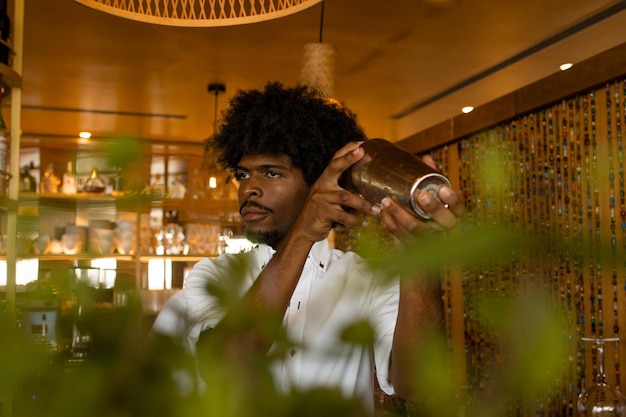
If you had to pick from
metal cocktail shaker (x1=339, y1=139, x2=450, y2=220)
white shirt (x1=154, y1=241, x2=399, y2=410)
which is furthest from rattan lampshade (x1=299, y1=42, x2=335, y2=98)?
white shirt (x1=154, y1=241, x2=399, y2=410)

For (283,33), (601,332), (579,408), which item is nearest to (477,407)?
(579,408)

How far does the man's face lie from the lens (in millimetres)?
1430

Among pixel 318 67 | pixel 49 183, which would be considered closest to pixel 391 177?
pixel 318 67

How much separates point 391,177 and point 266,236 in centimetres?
71

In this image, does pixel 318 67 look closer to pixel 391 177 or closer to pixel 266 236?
pixel 266 236

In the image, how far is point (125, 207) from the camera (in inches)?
13.1

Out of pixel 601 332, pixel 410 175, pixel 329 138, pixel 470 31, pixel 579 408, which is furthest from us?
pixel 470 31

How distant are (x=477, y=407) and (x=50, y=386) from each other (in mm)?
149

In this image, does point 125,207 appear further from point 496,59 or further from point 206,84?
point 206,84

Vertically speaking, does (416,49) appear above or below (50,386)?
above

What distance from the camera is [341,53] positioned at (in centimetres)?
392

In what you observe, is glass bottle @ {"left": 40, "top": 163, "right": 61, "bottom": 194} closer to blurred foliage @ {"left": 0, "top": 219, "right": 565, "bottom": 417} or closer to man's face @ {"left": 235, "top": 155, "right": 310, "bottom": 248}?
man's face @ {"left": 235, "top": 155, "right": 310, "bottom": 248}

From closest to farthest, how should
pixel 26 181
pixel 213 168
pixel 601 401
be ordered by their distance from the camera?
1. pixel 601 401
2. pixel 213 168
3. pixel 26 181

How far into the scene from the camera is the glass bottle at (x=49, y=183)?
17.2ft
